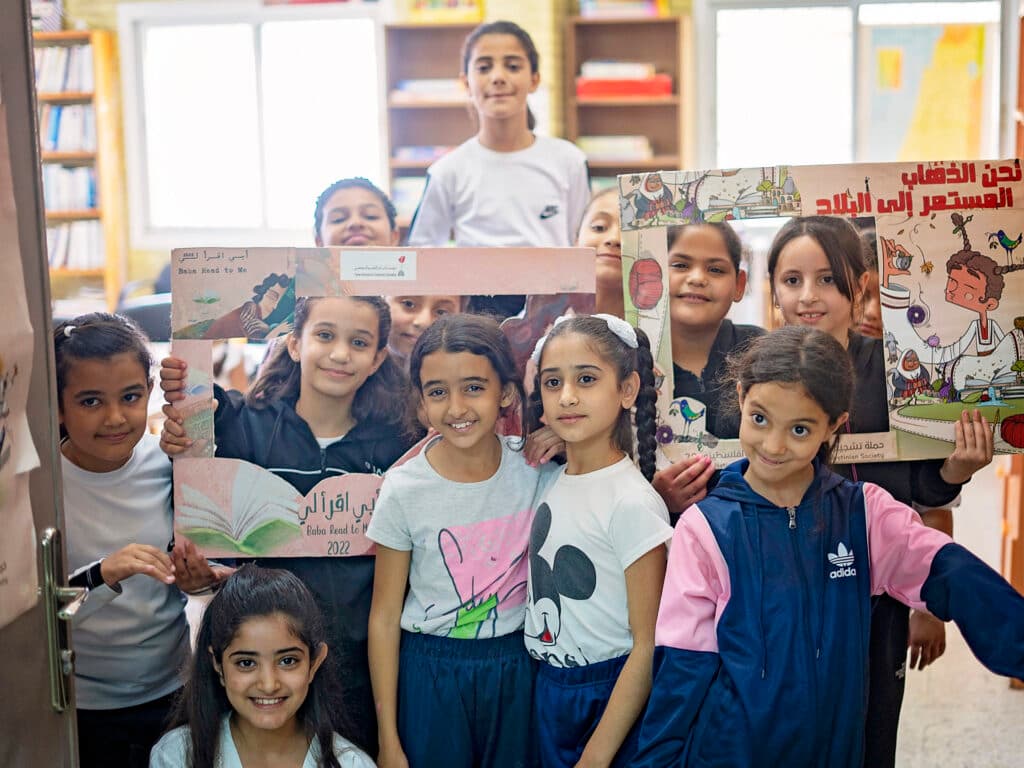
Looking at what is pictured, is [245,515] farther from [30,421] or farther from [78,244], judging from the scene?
[78,244]

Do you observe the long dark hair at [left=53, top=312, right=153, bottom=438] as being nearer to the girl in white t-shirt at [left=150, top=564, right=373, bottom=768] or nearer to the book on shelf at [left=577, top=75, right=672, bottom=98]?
the girl in white t-shirt at [left=150, top=564, right=373, bottom=768]

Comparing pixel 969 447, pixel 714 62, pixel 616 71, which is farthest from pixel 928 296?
pixel 714 62

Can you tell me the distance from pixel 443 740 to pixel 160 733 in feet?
1.68

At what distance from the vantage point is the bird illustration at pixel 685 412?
5.38 ft

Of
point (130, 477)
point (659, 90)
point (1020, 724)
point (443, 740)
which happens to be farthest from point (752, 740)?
point (659, 90)

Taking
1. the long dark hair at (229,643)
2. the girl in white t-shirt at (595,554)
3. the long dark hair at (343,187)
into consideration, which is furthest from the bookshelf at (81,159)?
the girl in white t-shirt at (595,554)

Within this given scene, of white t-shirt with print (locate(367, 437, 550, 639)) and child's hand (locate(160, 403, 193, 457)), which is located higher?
child's hand (locate(160, 403, 193, 457))

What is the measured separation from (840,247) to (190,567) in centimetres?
115

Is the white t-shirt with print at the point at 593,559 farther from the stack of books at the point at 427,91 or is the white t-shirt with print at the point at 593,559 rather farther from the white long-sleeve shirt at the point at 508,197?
the stack of books at the point at 427,91

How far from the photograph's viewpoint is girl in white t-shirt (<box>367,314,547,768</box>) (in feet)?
5.36

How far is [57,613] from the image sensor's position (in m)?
1.31

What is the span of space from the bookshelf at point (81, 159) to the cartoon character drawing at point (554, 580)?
4.90 m

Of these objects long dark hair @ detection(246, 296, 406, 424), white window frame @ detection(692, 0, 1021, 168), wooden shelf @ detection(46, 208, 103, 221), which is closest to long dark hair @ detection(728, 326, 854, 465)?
long dark hair @ detection(246, 296, 406, 424)

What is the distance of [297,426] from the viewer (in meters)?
1.71
